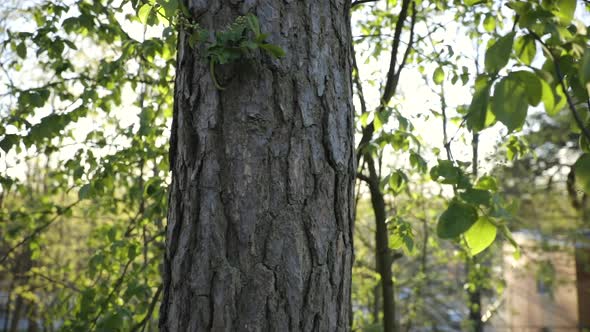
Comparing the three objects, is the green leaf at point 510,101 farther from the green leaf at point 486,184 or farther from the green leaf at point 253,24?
the green leaf at point 253,24

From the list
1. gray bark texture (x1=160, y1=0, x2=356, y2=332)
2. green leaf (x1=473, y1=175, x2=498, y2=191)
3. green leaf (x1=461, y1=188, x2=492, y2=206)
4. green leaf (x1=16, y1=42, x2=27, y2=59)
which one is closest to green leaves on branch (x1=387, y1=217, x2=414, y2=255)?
gray bark texture (x1=160, y1=0, x2=356, y2=332)

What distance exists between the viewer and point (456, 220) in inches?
46.1

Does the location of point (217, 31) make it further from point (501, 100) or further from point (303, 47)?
point (501, 100)

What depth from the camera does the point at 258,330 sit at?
1.34 meters

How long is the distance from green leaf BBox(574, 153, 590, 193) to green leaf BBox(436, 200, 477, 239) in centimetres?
23

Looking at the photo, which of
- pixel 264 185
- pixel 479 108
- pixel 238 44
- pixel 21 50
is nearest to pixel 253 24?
pixel 238 44

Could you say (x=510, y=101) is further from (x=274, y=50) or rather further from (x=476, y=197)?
(x=274, y=50)

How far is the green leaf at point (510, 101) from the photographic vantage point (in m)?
1.05

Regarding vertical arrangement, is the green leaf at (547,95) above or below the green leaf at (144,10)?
below

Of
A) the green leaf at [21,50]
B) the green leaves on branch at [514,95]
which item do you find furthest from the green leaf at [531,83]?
the green leaf at [21,50]

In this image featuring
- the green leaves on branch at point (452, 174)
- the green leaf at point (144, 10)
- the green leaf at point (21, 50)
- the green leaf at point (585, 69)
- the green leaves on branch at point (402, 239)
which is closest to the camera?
the green leaf at point (585, 69)

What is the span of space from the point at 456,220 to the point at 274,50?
0.61 meters

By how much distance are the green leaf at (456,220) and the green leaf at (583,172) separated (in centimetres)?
23

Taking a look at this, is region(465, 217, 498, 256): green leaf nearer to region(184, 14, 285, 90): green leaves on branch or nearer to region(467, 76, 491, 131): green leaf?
region(467, 76, 491, 131): green leaf
